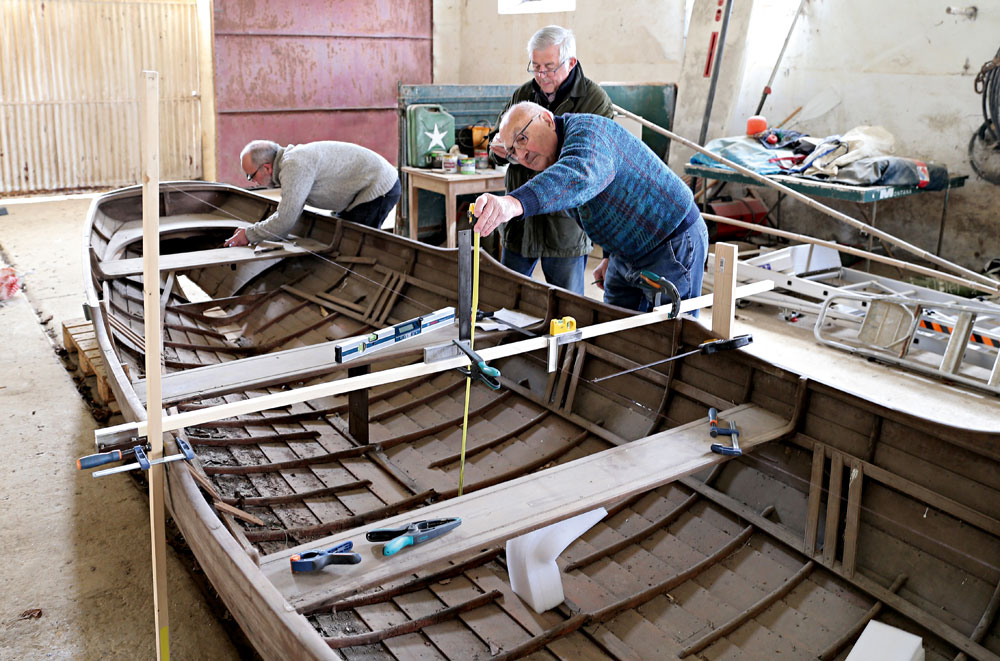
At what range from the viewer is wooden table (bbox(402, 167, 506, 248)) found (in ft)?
23.8

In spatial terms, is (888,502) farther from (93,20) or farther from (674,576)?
(93,20)

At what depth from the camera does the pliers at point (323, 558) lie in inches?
88.0

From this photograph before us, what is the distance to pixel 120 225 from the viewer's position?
635cm

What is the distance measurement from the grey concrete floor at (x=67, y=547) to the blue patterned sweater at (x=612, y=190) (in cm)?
206

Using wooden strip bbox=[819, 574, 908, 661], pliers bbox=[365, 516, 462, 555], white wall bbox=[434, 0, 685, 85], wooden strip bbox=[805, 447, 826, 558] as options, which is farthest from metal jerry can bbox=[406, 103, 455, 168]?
wooden strip bbox=[819, 574, 908, 661]

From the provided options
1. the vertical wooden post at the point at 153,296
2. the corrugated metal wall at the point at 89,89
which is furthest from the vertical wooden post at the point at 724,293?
the corrugated metal wall at the point at 89,89

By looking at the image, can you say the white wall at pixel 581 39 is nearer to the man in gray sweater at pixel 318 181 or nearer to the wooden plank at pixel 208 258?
the man in gray sweater at pixel 318 181

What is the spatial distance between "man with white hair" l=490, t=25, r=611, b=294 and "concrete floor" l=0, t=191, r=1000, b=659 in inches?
49.3

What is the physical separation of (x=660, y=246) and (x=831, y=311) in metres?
3.11

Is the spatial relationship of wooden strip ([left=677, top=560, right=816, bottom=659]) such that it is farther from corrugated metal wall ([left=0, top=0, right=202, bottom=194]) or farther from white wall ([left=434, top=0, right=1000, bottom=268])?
corrugated metal wall ([left=0, top=0, right=202, bottom=194])

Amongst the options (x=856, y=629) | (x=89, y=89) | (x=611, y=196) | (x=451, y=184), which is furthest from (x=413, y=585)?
(x=89, y=89)

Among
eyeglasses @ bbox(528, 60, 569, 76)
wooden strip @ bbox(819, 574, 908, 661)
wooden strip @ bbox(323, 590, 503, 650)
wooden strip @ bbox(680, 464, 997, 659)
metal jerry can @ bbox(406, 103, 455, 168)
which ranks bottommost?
wooden strip @ bbox(323, 590, 503, 650)

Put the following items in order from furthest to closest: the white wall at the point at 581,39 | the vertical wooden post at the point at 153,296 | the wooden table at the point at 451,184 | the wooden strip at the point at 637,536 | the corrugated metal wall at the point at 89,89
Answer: the corrugated metal wall at the point at 89,89 → the white wall at the point at 581,39 → the wooden table at the point at 451,184 → the wooden strip at the point at 637,536 → the vertical wooden post at the point at 153,296

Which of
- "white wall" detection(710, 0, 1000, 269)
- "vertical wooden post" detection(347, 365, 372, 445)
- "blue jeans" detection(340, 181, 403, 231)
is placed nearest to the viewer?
"vertical wooden post" detection(347, 365, 372, 445)
